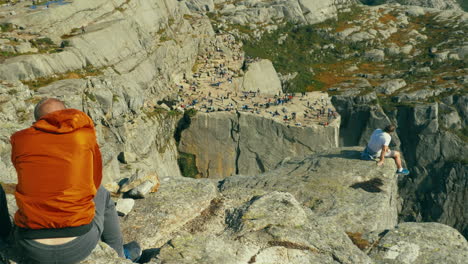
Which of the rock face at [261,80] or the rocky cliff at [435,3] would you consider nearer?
the rock face at [261,80]

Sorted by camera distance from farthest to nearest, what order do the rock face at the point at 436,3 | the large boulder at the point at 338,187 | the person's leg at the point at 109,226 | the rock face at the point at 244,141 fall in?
the rock face at the point at 436,3, the rock face at the point at 244,141, the large boulder at the point at 338,187, the person's leg at the point at 109,226

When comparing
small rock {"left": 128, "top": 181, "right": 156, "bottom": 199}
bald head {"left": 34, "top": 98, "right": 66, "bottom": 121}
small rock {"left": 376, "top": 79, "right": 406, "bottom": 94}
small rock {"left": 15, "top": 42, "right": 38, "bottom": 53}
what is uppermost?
small rock {"left": 15, "top": 42, "right": 38, "bottom": 53}

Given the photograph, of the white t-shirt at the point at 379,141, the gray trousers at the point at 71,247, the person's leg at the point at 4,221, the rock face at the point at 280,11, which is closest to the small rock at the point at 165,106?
the white t-shirt at the point at 379,141

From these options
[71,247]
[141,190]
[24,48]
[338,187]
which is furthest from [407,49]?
[71,247]

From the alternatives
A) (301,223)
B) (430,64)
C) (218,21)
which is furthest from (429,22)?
(301,223)

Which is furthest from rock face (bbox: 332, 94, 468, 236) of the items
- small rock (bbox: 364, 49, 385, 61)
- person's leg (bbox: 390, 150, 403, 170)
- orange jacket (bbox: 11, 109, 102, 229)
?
orange jacket (bbox: 11, 109, 102, 229)

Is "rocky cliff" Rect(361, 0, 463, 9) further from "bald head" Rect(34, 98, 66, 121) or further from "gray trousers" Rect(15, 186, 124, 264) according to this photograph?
"bald head" Rect(34, 98, 66, 121)

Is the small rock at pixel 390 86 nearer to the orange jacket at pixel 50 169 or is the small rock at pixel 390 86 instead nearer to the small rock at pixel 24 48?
the small rock at pixel 24 48

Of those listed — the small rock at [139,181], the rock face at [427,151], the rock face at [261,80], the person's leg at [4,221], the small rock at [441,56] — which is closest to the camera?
the person's leg at [4,221]
